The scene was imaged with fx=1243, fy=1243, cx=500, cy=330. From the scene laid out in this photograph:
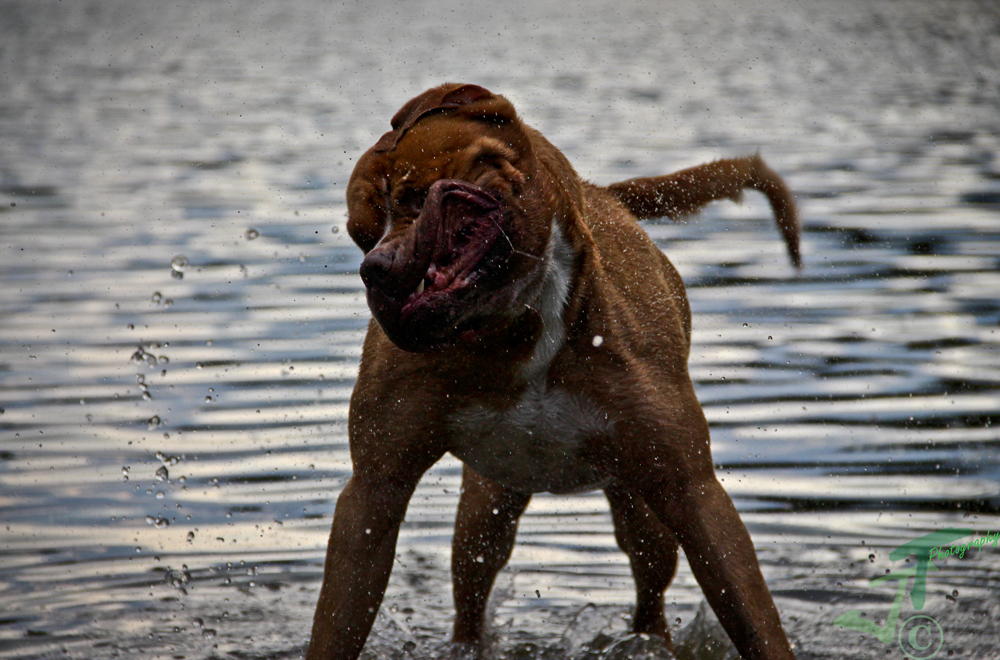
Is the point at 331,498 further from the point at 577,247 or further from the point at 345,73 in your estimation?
the point at 345,73

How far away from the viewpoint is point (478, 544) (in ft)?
14.5

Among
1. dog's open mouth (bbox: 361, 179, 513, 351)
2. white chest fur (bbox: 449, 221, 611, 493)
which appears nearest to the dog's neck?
white chest fur (bbox: 449, 221, 611, 493)

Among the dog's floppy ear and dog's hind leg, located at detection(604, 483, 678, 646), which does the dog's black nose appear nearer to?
the dog's floppy ear

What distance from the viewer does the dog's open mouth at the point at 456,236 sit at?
268cm

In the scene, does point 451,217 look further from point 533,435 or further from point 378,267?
point 533,435

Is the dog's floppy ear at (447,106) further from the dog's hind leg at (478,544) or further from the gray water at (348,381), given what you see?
the gray water at (348,381)

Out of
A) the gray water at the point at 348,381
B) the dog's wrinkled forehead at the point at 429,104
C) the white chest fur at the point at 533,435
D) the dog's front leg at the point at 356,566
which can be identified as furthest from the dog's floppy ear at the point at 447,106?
the gray water at the point at 348,381

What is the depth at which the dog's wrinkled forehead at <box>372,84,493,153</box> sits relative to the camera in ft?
9.43

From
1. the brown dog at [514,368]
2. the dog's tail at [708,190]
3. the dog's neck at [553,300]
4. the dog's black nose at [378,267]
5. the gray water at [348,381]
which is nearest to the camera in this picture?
the dog's black nose at [378,267]

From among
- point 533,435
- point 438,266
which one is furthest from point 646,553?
point 438,266

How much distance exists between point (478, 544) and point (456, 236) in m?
1.95

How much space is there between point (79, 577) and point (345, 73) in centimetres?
1731

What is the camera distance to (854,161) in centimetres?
1226

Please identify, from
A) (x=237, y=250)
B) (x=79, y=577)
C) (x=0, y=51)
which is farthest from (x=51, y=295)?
(x=0, y=51)
